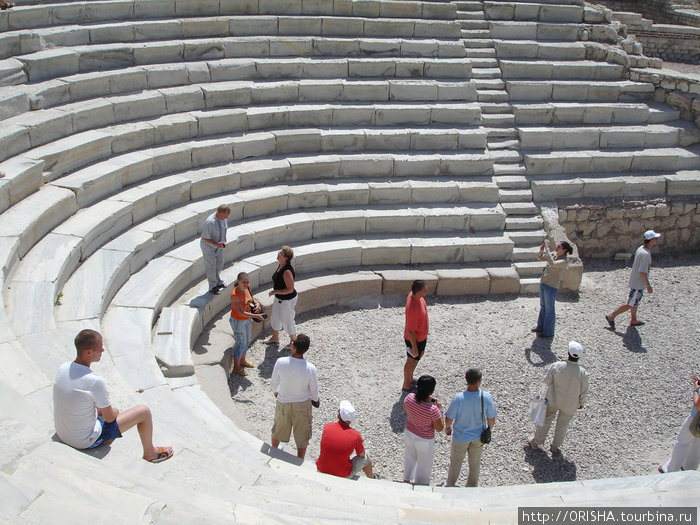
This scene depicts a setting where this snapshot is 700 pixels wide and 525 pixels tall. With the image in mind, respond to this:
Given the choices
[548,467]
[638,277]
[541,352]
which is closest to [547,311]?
[541,352]

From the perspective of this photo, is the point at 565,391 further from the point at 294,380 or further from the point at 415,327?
the point at 294,380

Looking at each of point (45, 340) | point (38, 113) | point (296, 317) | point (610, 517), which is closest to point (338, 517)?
point (610, 517)

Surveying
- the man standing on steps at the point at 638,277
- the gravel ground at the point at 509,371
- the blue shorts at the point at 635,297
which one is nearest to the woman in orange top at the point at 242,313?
the gravel ground at the point at 509,371

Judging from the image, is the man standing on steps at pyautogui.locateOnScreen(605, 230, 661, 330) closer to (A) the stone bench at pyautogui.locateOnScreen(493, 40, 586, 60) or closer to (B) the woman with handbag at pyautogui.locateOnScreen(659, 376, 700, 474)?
(B) the woman with handbag at pyautogui.locateOnScreen(659, 376, 700, 474)

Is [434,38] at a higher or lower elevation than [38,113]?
→ higher

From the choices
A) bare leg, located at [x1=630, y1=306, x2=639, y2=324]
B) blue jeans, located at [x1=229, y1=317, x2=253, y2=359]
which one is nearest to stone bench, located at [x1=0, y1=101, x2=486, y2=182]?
blue jeans, located at [x1=229, y1=317, x2=253, y2=359]

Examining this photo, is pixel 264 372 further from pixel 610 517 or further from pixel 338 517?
pixel 610 517

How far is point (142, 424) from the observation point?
5.11 meters

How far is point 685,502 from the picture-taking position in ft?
15.0

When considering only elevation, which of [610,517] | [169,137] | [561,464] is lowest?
[561,464]

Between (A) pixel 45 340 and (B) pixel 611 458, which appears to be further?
(B) pixel 611 458

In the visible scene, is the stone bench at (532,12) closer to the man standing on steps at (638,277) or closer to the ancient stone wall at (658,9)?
the ancient stone wall at (658,9)

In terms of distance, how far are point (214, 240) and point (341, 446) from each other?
347 centimetres

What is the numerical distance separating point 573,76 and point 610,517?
10.8 metres
